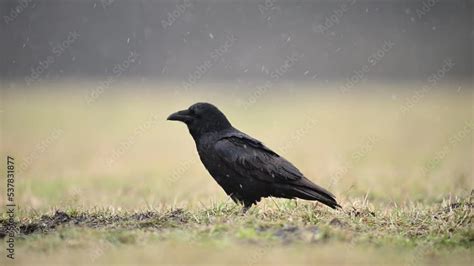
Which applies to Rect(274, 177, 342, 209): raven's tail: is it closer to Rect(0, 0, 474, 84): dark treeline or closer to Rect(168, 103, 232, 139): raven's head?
Rect(168, 103, 232, 139): raven's head

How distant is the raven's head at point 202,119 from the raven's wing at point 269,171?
11.1 inches

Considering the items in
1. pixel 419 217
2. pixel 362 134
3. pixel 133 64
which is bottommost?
pixel 419 217

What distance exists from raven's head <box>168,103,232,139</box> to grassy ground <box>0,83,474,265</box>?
868 mm

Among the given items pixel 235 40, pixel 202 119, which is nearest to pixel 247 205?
pixel 202 119

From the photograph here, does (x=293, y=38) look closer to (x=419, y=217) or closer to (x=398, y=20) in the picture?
(x=398, y=20)

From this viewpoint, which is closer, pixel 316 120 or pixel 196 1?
pixel 316 120

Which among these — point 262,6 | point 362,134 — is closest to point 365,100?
point 362,134

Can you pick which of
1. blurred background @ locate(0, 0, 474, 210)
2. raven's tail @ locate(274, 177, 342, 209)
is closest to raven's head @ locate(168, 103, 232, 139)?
raven's tail @ locate(274, 177, 342, 209)

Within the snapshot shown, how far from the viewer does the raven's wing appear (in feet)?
27.5

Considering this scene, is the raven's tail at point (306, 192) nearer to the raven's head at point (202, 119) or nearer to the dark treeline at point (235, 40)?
the raven's head at point (202, 119)

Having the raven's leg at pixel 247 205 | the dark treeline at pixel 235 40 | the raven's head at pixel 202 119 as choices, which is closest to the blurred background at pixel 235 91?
the dark treeline at pixel 235 40

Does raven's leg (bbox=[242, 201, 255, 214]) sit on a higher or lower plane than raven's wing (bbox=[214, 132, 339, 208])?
lower

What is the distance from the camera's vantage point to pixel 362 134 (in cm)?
2186

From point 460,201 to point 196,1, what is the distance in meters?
35.6
